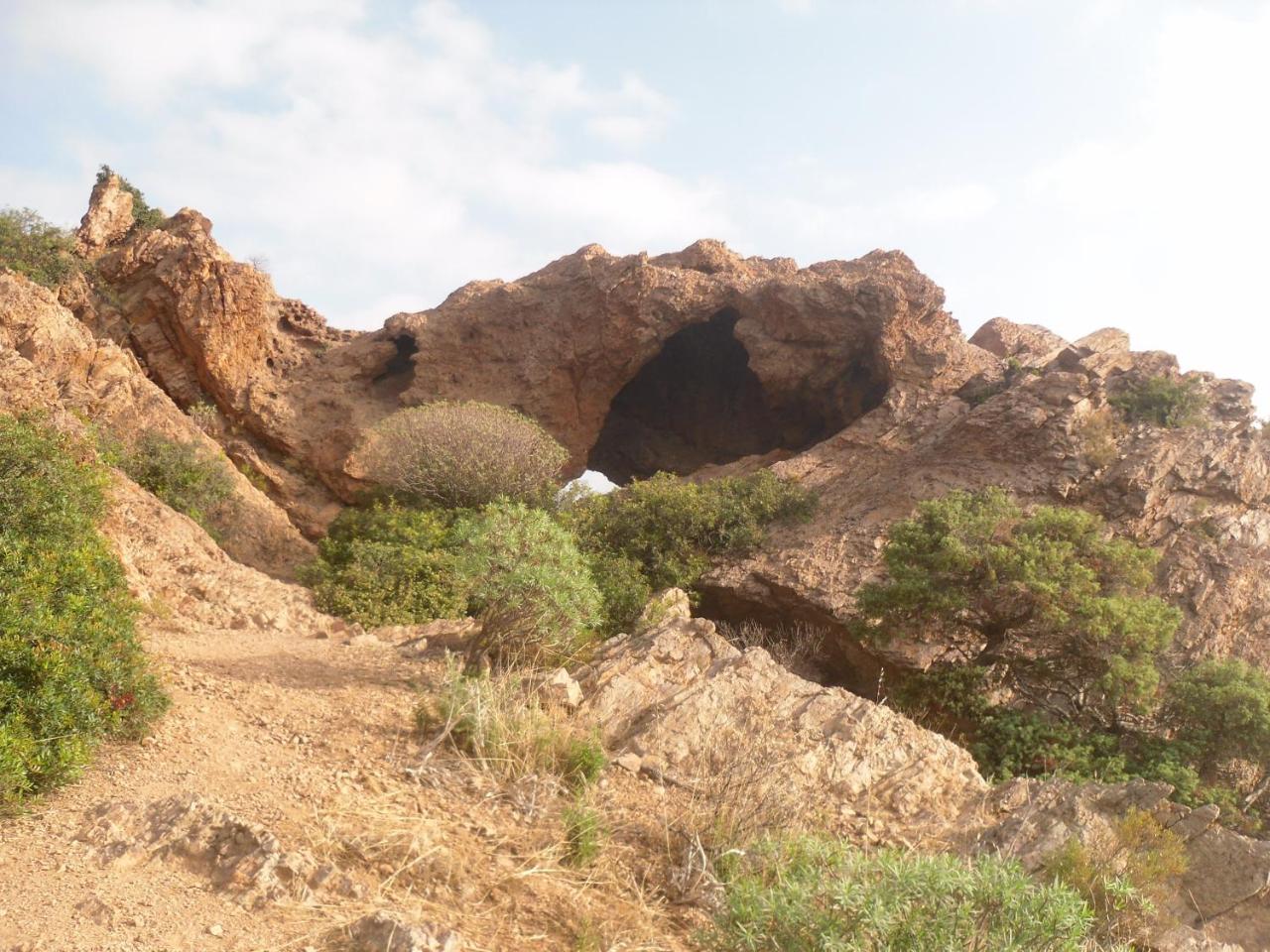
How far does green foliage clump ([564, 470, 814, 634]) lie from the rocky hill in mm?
505

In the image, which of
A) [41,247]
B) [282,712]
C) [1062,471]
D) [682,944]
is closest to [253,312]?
[41,247]

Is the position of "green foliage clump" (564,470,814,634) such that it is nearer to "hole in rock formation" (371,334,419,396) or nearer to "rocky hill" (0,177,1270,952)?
"rocky hill" (0,177,1270,952)

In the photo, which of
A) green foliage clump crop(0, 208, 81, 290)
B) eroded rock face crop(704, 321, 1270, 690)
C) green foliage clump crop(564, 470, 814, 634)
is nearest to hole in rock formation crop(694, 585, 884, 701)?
eroded rock face crop(704, 321, 1270, 690)

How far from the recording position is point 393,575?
40.0ft

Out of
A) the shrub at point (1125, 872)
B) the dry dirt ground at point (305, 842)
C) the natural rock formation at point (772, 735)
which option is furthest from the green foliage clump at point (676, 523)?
the shrub at point (1125, 872)

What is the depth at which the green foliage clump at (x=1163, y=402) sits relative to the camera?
596 inches

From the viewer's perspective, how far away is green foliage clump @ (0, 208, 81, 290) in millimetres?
16641

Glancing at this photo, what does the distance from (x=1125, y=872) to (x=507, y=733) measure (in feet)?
13.0

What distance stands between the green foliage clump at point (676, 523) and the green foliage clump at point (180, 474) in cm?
522

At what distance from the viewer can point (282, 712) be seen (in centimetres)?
714

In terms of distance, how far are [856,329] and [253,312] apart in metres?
11.8

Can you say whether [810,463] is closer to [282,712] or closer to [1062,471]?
[1062,471]

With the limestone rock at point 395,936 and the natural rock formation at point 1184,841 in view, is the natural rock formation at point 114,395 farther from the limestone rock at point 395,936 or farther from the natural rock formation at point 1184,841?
the natural rock formation at point 1184,841

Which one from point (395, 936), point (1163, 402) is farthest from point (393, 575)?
point (1163, 402)
